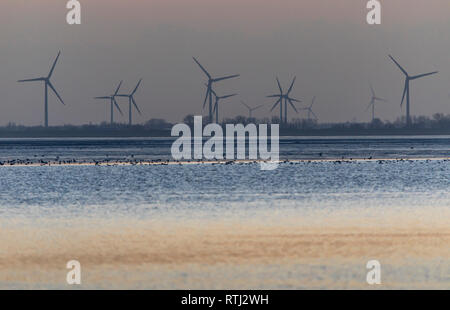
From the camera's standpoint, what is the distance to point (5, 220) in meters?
36.3

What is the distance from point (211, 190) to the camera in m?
51.4

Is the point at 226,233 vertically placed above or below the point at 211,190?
below

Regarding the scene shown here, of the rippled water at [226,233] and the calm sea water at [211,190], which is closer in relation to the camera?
the rippled water at [226,233]

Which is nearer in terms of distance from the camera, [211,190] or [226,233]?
[226,233]

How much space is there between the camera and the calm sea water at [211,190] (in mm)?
40531

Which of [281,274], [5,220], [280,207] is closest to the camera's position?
[281,274]

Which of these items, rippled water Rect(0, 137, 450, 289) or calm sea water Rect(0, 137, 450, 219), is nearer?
rippled water Rect(0, 137, 450, 289)

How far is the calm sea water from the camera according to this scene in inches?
1596

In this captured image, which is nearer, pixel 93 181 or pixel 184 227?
pixel 184 227
